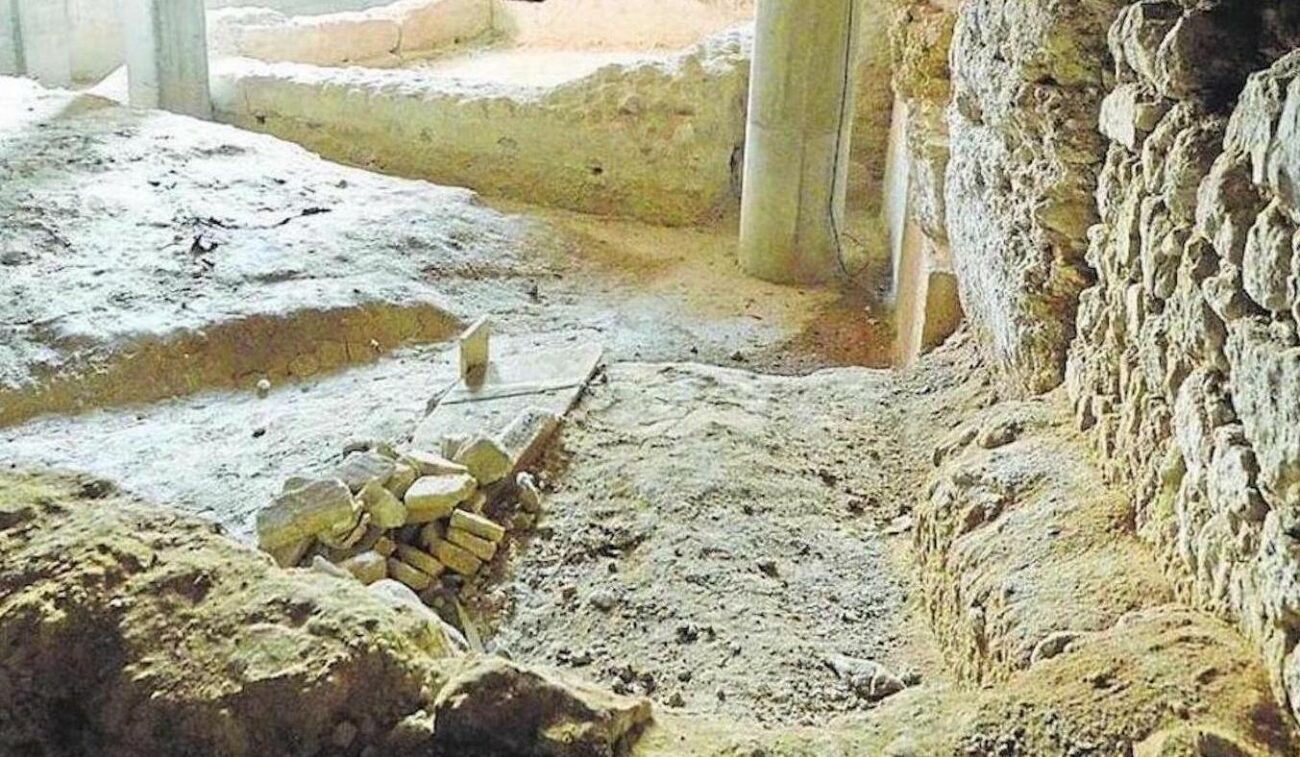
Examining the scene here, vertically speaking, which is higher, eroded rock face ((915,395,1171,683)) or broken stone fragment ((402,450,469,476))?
eroded rock face ((915,395,1171,683))

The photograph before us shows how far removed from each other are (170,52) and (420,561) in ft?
20.8

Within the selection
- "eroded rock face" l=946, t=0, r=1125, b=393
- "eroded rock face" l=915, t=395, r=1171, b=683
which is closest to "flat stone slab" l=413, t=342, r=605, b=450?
"eroded rock face" l=946, t=0, r=1125, b=393

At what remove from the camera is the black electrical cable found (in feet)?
22.7

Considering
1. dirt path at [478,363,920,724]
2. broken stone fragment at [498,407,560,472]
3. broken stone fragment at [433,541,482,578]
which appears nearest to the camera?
dirt path at [478,363,920,724]

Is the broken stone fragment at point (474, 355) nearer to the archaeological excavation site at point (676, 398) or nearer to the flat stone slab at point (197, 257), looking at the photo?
the archaeological excavation site at point (676, 398)

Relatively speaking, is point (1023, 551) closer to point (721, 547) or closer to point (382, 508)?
point (721, 547)

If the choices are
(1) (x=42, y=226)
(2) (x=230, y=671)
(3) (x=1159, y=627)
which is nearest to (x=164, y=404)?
(1) (x=42, y=226)

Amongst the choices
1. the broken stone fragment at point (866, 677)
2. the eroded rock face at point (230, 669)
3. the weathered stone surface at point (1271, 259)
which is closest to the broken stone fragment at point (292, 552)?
the broken stone fragment at point (866, 677)

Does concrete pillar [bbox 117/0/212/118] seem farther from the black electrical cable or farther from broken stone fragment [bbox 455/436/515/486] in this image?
broken stone fragment [bbox 455/436/515/486]

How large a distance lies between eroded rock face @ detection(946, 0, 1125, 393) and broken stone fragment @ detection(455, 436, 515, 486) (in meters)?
1.47

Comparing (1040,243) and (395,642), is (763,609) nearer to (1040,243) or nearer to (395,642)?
(1040,243)

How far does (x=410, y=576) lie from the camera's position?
383 cm

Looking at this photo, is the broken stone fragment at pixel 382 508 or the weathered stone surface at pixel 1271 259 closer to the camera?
the weathered stone surface at pixel 1271 259

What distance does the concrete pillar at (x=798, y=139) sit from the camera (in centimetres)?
687
